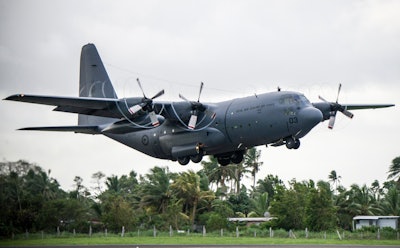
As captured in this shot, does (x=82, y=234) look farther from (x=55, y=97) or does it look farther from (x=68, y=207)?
(x=55, y=97)

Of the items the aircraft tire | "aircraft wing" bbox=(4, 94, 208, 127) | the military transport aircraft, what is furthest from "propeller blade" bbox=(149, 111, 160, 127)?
the aircraft tire

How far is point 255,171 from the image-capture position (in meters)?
110

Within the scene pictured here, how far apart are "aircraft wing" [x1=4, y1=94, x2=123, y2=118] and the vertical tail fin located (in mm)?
8948

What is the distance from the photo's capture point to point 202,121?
45.0m

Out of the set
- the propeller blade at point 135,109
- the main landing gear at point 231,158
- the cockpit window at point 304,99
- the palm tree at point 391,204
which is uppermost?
the cockpit window at point 304,99

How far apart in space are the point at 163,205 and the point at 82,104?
32275mm

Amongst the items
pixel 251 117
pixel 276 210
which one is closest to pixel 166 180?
pixel 276 210

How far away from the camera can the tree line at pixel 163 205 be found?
48.1 metres

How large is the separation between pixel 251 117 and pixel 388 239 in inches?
761

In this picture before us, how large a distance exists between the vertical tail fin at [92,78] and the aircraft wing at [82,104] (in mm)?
8948

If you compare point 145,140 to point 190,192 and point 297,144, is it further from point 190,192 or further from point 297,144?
point 190,192

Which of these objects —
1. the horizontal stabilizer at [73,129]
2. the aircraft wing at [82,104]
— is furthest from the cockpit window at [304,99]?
the horizontal stabilizer at [73,129]

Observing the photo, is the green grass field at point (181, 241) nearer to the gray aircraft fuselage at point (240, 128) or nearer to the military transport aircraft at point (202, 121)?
the military transport aircraft at point (202, 121)

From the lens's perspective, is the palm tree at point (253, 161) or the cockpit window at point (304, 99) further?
the palm tree at point (253, 161)
